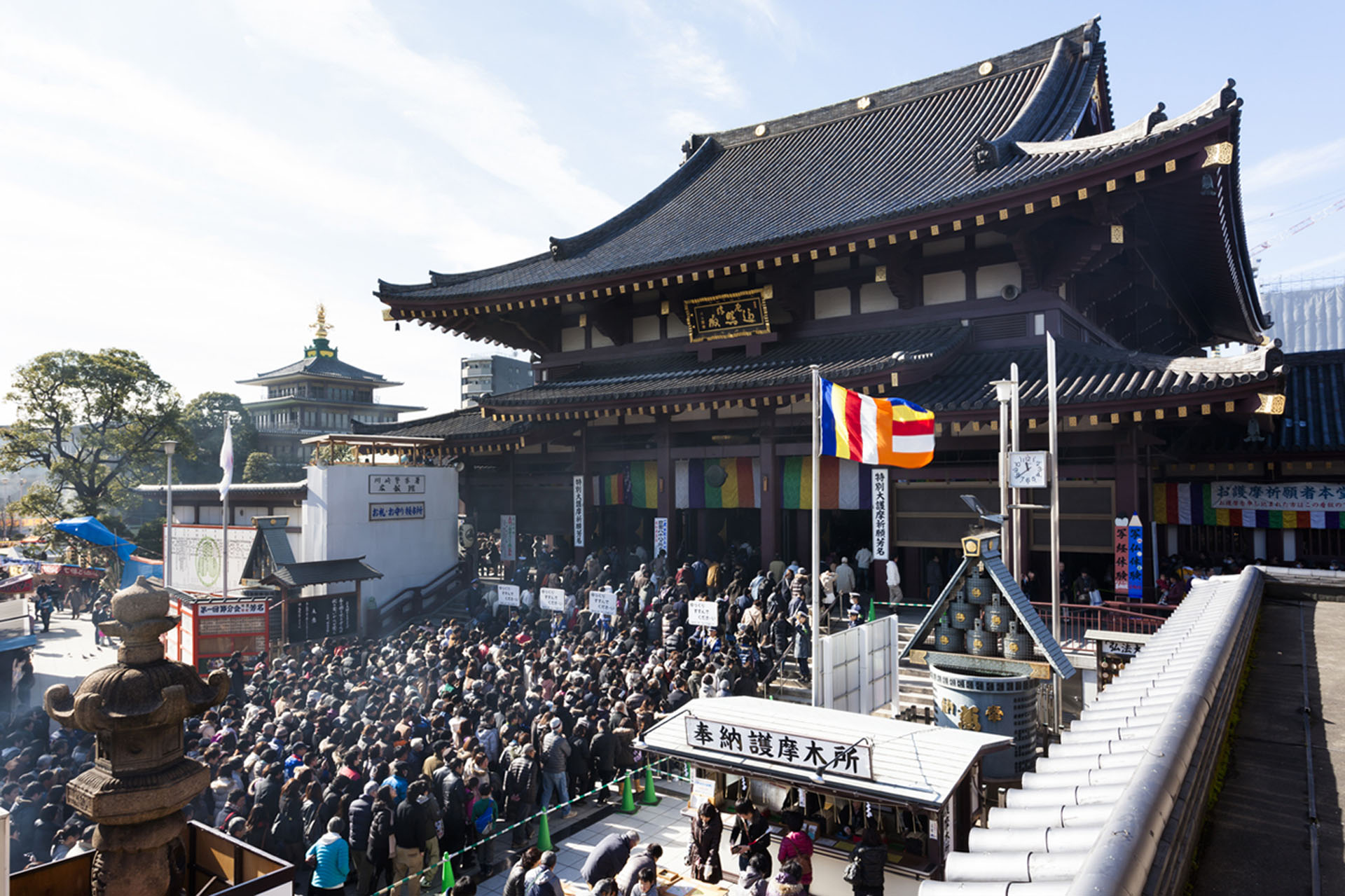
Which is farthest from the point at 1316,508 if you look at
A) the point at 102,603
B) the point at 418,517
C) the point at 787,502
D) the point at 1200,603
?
the point at 102,603

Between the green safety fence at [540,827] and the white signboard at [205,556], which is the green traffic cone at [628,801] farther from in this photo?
the white signboard at [205,556]

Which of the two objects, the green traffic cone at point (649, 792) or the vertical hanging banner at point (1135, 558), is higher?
the vertical hanging banner at point (1135, 558)

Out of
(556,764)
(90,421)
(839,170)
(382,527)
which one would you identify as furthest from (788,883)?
(90,421)

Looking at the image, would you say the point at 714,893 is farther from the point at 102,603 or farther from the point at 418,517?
the point at 102,603

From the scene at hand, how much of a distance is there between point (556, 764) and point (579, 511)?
34.8 ft

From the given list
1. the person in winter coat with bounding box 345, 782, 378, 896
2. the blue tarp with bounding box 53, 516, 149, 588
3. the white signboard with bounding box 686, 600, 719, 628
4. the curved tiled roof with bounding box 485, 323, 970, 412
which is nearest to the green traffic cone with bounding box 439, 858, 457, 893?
the person in winter coat with bounding box 345, 782, 378, 896

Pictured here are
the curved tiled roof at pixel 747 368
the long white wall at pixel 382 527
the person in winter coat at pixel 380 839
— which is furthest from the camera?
the long white wall at pixel 382 527

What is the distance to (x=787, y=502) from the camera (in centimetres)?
1786

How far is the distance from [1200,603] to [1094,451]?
343 inches

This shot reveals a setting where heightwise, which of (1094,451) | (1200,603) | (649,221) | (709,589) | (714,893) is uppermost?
(649,221)

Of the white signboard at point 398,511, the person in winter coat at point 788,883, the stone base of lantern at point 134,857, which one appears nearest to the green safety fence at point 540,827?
the person in winter coat at point 788,883

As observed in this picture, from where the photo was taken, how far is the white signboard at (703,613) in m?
14.4

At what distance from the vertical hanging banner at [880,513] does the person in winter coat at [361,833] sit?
429 inches

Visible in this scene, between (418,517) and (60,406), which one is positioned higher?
(60,406)
